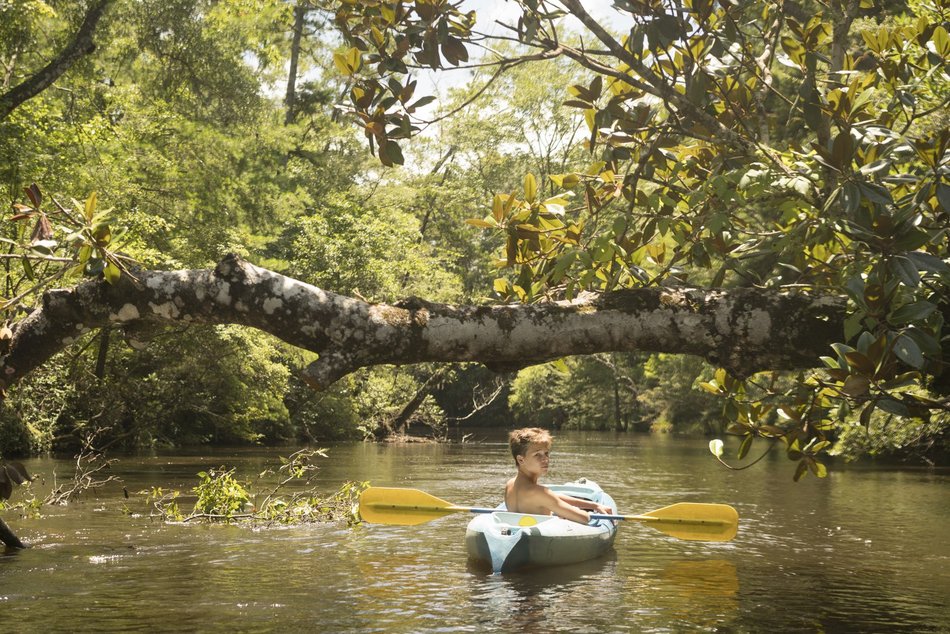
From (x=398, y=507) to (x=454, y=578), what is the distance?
3.20ft

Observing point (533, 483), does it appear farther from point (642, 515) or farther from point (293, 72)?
point (293, 72)

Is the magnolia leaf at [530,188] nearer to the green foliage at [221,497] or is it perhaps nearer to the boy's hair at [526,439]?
the boy's hair at [526,439]

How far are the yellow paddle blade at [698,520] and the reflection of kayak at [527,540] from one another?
1.59 feet

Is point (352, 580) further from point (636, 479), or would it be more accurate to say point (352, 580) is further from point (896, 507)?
point (636, 479)

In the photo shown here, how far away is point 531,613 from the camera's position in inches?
240

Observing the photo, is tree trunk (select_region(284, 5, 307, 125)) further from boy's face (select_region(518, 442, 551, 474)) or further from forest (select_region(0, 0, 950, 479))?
boy's face (select_region(518, 442, 551, 474))

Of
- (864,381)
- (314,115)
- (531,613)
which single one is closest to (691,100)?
(864,381)

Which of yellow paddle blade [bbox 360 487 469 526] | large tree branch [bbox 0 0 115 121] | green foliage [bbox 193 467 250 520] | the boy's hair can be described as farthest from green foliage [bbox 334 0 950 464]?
large tree branch [bbox 0 0 115 121]

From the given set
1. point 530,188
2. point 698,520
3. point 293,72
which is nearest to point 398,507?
point 698,520

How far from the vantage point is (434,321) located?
3.88 m

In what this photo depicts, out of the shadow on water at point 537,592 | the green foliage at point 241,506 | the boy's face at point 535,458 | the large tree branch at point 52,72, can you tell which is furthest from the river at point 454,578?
the large tree branch at point 52,72

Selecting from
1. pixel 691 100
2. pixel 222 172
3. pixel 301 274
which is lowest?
pixel 691 100

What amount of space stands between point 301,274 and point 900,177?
74.0ft

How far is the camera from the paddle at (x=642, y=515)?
759cm
